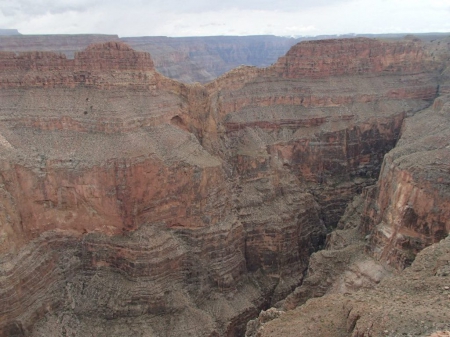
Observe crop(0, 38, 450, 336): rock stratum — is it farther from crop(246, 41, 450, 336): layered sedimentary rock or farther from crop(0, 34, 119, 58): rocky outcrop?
crop(0, 34, 119, 58): rocky outcrop

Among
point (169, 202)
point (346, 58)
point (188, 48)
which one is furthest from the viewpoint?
point (188, 48)

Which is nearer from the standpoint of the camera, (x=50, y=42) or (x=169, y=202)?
(x=169, y=202)

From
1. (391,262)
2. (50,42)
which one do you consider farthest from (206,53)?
(391,262)

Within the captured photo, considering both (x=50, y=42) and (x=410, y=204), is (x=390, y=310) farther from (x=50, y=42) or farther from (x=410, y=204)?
(x=50, y=42)

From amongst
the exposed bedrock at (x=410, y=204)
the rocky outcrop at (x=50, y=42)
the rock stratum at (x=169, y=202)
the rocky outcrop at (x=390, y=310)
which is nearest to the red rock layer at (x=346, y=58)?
the rock stratum at (x=169, y=202)

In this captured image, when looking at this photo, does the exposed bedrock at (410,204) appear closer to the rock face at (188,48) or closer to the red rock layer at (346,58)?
the red rock layer at (346,58)

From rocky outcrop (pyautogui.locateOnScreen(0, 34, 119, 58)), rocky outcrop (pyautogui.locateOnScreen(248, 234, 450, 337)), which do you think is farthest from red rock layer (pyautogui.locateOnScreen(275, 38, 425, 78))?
rocky outcrop (pyautogui.locateOnScreen(0, 34, 119, 58))

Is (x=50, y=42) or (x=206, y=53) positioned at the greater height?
(x=50, y=42)

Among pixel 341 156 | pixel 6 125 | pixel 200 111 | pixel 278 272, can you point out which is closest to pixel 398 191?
pixel 278 272
